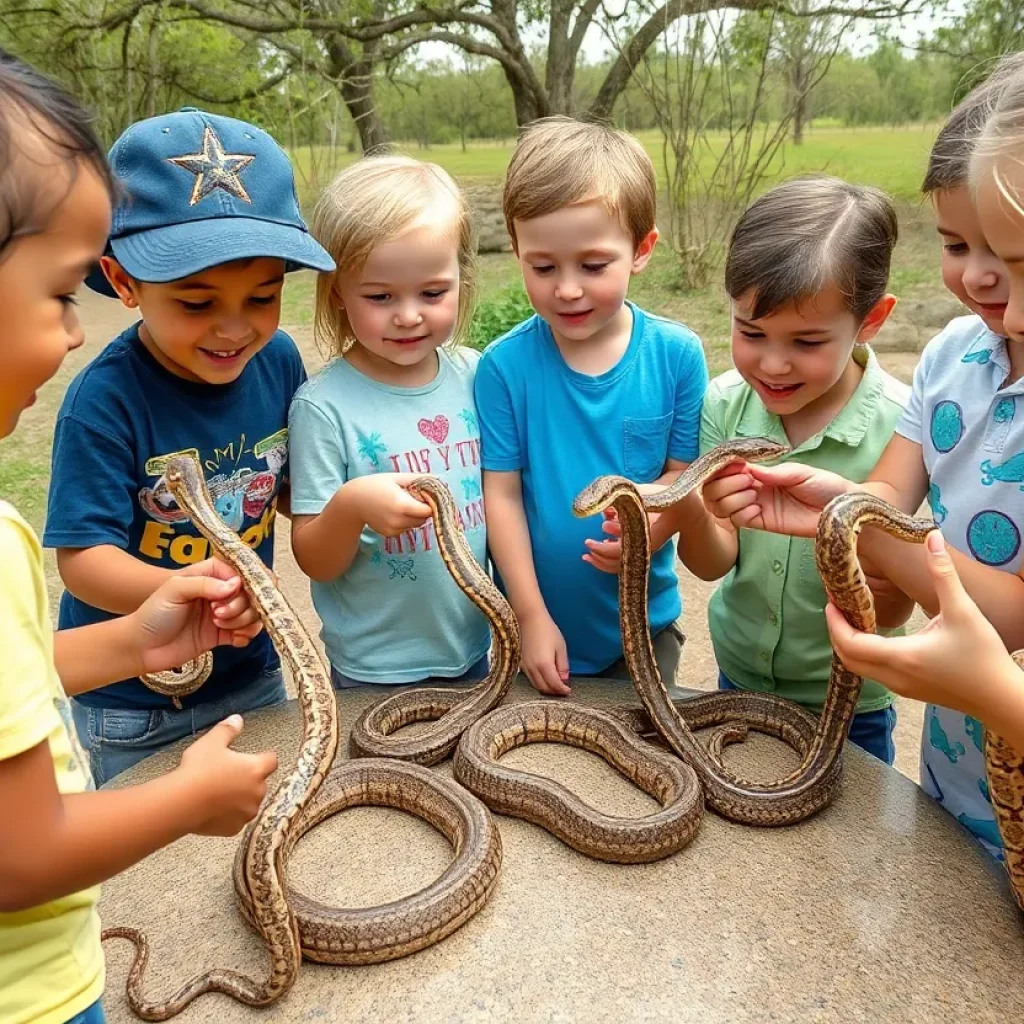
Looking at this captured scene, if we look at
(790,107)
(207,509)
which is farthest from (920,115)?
(207,509)

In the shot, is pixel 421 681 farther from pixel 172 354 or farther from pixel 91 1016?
pixel 91 1016

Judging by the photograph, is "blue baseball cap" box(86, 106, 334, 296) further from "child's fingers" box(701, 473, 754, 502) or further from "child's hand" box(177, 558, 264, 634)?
"child's fingers" box(701, 473, 754, 502)

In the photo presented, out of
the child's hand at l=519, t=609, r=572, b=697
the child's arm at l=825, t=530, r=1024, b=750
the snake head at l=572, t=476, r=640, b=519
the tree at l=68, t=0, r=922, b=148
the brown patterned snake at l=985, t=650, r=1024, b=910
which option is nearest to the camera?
the child's arm at l=825, t=530, r=1024, b=750

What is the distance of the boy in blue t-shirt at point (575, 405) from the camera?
9.25ft

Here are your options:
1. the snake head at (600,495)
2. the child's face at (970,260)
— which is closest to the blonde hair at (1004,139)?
the child's face at (970,260)

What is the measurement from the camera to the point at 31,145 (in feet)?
4.14

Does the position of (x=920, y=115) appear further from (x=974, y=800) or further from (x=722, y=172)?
(x=974, y=800)

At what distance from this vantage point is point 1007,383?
235 cm

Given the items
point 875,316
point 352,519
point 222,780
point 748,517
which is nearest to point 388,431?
point 352,519

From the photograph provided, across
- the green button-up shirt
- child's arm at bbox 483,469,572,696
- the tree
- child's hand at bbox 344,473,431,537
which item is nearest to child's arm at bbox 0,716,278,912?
child's hand at bbox 344,473,431,537

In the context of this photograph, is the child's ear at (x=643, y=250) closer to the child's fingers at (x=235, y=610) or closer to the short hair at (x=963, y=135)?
the short hair at (x=963, y=135)

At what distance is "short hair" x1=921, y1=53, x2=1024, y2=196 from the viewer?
7.06 feet

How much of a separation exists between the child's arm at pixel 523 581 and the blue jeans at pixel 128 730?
0.91 meters

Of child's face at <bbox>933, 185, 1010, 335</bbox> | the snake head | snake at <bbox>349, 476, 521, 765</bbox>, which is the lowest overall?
snake at <bbox>349, 476, 521, 765</bbox>
